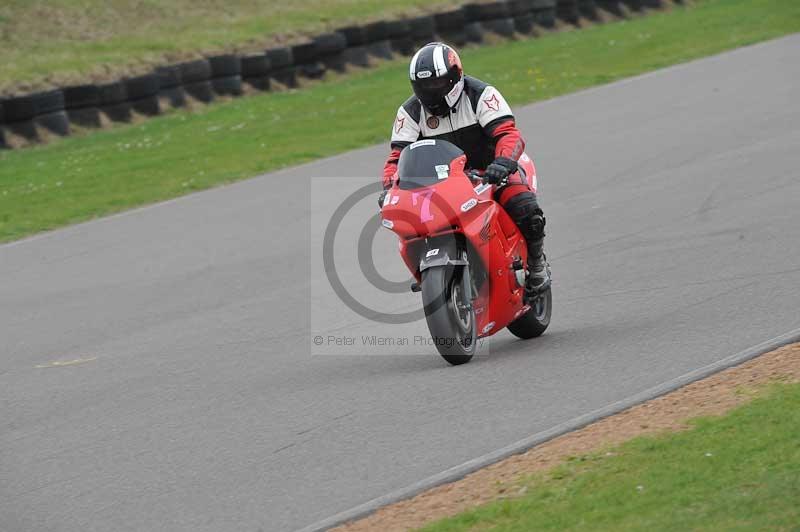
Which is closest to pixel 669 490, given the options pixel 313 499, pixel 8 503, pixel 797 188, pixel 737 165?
pixel 313 499

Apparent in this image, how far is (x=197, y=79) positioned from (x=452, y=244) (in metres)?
16.5

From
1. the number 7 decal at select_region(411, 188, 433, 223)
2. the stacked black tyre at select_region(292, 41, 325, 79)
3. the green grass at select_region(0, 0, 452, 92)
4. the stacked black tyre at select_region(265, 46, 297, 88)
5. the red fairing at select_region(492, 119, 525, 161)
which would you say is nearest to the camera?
the number 7 decal at select_region(411, 188, 433, 223)

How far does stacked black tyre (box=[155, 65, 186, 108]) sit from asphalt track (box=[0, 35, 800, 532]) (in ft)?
24.8

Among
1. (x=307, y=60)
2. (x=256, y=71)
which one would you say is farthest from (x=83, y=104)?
(x=307, y=60)

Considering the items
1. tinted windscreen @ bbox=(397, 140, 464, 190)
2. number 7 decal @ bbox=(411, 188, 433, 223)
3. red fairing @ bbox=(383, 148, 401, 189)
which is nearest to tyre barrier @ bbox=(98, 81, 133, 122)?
red fairing @ bbox=(383, 148, 401, 189)

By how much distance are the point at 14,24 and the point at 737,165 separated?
18.1 meters

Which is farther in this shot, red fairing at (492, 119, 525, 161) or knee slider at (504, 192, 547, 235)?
knee slider at (504, 192, 547, 235)

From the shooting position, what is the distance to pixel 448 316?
7207mm

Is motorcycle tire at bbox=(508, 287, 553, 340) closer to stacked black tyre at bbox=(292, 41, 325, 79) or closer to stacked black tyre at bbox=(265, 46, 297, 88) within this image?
stacked black tyre at bbox=(265, 46, 297, 88)

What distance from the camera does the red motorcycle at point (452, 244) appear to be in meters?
7.23

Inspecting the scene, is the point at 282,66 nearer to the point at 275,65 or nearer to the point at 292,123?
the point at 275,65

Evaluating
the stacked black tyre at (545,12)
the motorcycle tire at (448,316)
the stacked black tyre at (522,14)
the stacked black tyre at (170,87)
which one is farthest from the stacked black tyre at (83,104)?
the motorcycle tire at (448,316)

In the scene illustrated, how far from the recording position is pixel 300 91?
2400cm

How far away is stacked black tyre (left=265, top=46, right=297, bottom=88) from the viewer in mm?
24422
